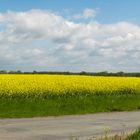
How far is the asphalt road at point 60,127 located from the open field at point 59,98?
249 cm

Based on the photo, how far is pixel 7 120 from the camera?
62.5 ft

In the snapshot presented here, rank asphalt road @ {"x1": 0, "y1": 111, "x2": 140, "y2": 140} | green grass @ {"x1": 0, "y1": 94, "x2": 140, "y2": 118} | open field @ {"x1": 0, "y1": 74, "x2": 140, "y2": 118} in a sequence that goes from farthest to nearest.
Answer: open field @ {"x1": 0, "y1": 74, "x2": 140, "y2": 118}
green grass @ {"x1": 0, "y1": 94, "x2": 140, "y2": 118}
asphalt road @ {"x1": 0, "y1": 111, "x2": 140, "y2": 140}

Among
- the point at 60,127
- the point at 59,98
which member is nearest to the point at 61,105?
the point at 59,98

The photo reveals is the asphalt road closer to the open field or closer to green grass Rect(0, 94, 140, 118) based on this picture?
green grass Rect(0, 94, 140, 118)

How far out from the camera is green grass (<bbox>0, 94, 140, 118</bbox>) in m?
22.4

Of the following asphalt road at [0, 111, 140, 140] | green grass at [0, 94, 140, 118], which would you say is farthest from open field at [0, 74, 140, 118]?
asphalt road at [0, 111, 140, 140]

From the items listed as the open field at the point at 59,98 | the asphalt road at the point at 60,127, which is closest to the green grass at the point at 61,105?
the open field at the point at 59,98

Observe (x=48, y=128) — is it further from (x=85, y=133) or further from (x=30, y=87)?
(x=30, y=87)

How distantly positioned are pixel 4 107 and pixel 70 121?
5.05 m

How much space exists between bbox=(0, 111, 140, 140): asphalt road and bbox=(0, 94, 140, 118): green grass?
195 centimetres

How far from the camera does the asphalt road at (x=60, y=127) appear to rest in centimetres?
1460

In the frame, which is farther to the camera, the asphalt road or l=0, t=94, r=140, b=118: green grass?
l=0, t=94, r=140, b=118: green grass

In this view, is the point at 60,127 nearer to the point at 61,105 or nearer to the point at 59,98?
the point at 61,105

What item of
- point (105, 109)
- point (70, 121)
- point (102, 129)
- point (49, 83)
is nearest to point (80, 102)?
point (105, 109)
